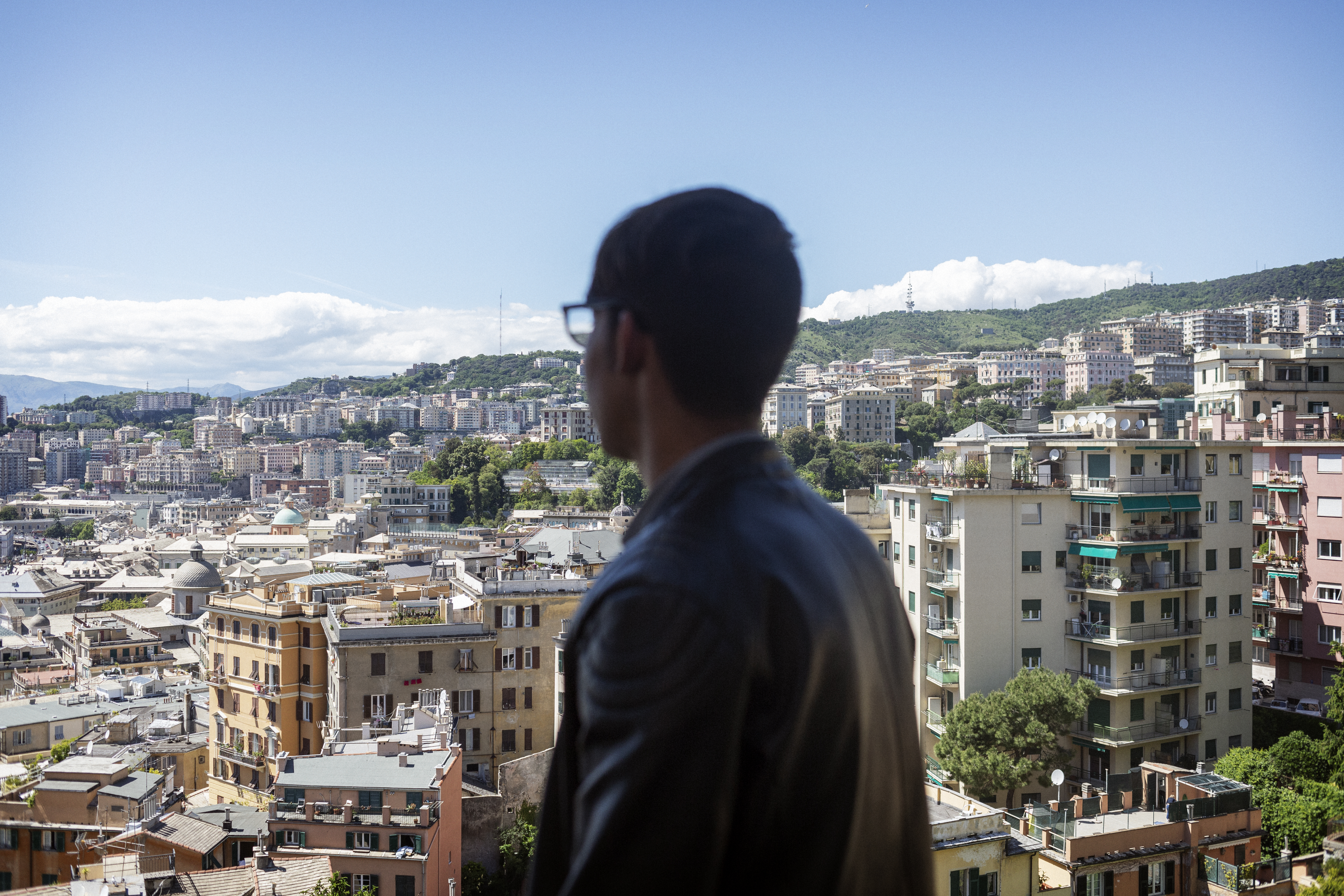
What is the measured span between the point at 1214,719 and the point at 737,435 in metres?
20.3

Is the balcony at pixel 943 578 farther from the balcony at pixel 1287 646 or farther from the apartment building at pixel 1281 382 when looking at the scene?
the apartment building at pixel 1281 382

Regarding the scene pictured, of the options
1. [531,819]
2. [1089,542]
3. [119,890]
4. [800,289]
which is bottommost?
[531,819]

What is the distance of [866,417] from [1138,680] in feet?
198

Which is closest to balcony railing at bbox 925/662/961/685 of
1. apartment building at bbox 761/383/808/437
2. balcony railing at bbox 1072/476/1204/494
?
balcony railing at bbox 1072/476/1204/494

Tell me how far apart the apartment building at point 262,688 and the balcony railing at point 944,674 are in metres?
11.3

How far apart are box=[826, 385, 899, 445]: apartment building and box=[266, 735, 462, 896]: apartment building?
63942mm

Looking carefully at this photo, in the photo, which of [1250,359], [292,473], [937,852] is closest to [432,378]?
[292,473]

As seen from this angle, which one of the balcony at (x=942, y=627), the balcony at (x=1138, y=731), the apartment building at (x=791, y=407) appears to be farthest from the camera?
the apartment building at (x=791, y=407)

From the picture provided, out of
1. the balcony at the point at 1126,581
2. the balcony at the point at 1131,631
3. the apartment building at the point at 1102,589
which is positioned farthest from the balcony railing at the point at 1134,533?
the balcony at the point at 1131,631

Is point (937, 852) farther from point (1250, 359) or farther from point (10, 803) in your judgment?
point (1250, 359)

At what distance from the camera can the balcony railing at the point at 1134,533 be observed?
59.3 ft

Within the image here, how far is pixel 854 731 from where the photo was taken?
40.2 inches

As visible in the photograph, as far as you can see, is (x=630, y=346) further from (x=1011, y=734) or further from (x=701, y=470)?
(x=1011, y=734)

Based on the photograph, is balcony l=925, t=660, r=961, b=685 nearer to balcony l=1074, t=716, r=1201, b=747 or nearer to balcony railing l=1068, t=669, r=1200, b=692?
balcony railing l=1068, t=669, r=1200, b=692
